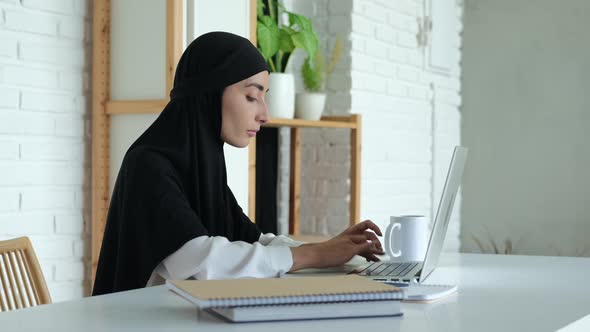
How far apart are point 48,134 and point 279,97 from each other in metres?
0.89

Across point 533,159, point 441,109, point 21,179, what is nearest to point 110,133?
point 21,179

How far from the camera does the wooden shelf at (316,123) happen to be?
3.17m

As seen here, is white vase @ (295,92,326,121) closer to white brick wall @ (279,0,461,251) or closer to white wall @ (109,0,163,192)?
white brick wall @ (279,0,461,251)

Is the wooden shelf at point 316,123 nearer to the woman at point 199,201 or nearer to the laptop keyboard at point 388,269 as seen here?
the woman at point 199,201

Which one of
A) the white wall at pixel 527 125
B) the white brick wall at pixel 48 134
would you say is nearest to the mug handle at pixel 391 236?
the white brick wall at pixel 48 134

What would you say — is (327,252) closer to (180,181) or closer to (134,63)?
(180,181)

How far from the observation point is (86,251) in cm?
275

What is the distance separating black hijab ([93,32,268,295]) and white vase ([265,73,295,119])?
107 centimetres

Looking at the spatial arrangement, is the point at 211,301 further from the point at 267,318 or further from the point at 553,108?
the point at 553,108

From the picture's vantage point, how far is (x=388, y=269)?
1633mm

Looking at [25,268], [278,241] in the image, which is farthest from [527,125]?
[25,268]

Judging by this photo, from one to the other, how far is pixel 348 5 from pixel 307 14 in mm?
193

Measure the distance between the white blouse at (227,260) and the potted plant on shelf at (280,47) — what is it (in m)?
1.52

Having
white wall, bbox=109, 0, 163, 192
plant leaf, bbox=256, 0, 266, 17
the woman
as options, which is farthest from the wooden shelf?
the woman
